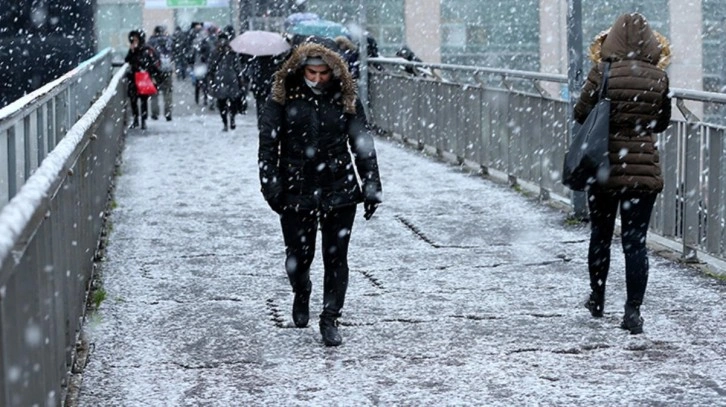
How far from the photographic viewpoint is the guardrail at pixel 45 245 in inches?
148

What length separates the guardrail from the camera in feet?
12.4

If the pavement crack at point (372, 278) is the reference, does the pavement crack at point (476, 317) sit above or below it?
above

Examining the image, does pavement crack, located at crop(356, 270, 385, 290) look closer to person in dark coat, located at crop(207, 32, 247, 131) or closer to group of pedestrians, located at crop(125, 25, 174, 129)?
Answer: person in dark coat, located at crop(207, 32, 247, 131)

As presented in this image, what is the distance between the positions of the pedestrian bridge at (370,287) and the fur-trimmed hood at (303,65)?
3.41ft

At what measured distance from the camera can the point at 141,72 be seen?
75.8 feet

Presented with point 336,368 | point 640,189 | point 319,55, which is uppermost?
point 319,55

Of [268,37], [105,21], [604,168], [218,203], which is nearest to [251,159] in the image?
[268,37]

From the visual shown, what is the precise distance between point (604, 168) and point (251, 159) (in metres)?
11.0

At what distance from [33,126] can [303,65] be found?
4.40 feet

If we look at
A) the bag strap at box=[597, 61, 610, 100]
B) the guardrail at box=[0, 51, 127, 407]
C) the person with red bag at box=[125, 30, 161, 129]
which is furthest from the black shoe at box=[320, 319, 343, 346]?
the person with red bag at box=[125, 30, 161, 129]

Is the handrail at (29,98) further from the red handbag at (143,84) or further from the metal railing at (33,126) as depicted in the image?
the red handbag at (143,84)

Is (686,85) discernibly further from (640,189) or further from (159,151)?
(640,189)

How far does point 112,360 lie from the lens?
22.9 feet

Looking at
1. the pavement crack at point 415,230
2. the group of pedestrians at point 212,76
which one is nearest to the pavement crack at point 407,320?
the pavement crack at point 415,230
